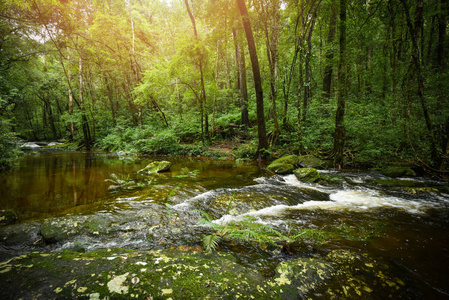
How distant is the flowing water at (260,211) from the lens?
2.90 meters

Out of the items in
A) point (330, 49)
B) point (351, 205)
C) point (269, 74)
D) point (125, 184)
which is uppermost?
point (330, 49)

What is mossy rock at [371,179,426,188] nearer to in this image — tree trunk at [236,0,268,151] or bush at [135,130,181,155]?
tree trunk at [236,0,268,151]

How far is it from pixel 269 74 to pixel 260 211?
1189 centimetres

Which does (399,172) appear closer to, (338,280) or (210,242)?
(338,280)

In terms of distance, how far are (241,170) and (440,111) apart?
7530 millimetres

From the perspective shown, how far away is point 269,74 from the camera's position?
1371 cm

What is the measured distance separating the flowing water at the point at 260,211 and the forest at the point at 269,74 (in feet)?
7.20

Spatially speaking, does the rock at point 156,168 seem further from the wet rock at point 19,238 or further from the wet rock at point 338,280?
the wet rock at point 338,280

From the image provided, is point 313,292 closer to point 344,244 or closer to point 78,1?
point 344,244

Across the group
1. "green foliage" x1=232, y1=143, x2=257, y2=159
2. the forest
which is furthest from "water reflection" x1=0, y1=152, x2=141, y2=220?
"green foliage" x1=232, y1=143, x2=257, y2=159

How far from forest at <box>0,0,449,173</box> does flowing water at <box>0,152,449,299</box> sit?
2.19 metres

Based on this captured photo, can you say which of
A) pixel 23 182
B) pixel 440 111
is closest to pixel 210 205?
pixel 23 182

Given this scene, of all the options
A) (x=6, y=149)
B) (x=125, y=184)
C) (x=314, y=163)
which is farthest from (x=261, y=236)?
(x=6, y=149)

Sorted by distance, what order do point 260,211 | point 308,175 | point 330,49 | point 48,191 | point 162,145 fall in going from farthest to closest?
point 162,145
point 330,49
point 308,175
point 48,191
point 260,211
